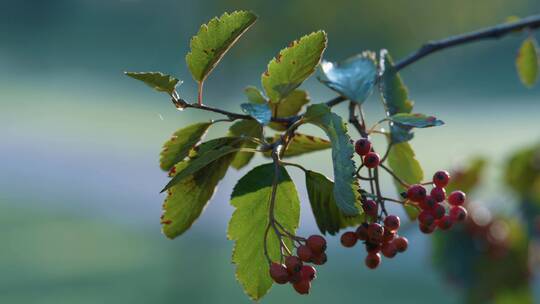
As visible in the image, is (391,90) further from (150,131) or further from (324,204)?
(150,131)

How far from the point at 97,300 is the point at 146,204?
161 inches

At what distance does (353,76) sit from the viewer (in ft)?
2.79

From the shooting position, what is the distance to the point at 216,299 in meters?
7.70

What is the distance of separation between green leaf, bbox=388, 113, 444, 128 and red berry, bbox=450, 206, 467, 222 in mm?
134

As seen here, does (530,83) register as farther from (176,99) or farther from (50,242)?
(50,242)

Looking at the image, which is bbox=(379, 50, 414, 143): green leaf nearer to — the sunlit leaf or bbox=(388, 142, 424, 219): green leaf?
bbox=(388, 142, 424, 219): green leaf

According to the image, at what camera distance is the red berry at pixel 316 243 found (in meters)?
0.73

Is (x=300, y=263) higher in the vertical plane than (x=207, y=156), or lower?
lower

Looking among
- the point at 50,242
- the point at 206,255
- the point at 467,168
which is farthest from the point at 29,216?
the point at 467,168

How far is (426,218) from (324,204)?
12 centimetres

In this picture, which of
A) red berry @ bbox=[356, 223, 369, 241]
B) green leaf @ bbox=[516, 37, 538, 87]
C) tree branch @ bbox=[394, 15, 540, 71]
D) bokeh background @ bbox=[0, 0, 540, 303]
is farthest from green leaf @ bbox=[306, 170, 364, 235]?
bokeh background @ bbox=[0, 0, 540, 303]

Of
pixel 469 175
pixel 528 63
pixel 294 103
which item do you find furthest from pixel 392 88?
pixel 469 175

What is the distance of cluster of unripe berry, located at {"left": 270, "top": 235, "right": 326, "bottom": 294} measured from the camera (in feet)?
2.40

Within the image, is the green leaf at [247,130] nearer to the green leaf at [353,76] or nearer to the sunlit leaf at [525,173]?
the green leaf at [353,76]
